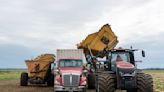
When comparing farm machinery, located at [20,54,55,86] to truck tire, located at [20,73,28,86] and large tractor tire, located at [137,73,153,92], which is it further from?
large tractor tire, located at [137,73,153,92]

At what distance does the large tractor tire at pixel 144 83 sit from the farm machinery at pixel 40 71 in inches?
599

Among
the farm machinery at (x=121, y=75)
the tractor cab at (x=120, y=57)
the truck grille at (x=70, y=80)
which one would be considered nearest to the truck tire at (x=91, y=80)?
the farm machinery at (x=121, y=75)

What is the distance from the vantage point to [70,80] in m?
24.3

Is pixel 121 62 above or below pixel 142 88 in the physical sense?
above

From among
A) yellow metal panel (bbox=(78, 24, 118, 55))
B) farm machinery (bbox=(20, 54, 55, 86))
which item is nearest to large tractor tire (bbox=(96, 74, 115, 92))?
yellow metal panel (bbox=(78, 24, 118, 55))

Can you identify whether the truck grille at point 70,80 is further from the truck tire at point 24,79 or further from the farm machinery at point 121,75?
the truck tire at point 24,79

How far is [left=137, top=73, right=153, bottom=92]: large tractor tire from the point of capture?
18578 millimetres

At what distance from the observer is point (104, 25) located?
2756 cm

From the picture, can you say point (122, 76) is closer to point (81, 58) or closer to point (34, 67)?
point (81, 58)

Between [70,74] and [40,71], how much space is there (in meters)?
9.64

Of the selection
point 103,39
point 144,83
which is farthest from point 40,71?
point 144,83

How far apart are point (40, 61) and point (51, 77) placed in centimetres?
174

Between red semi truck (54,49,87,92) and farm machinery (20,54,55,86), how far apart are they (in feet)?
19.8

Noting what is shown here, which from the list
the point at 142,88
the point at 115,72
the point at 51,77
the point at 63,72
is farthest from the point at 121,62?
the point at 51,77
